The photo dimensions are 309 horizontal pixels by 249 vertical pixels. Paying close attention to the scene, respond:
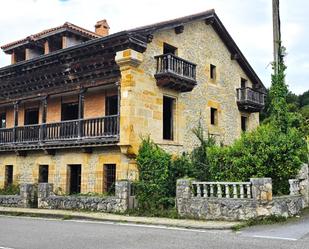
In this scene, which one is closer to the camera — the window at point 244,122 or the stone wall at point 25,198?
the stone wall at point 25,198

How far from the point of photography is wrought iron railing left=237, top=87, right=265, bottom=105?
2515 centimetres

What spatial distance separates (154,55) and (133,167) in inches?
211

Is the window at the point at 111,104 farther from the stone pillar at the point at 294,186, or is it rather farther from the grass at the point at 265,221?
the grass at the point at 265,221

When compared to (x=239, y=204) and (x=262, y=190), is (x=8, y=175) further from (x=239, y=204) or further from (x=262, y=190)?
(x=262, y=190)

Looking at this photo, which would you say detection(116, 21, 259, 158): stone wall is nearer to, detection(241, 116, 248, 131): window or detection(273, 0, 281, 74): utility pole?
detection(241, 116, 248, 131): window

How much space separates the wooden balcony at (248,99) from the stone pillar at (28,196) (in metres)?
13.7

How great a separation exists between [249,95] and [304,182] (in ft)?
35.5

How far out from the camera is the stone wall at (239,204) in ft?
39.7

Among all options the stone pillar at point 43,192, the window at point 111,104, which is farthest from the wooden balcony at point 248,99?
the stone pillar at point 43,192

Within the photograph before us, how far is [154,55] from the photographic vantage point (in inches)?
739

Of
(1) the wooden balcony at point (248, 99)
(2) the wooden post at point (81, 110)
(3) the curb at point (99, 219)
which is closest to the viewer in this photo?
(3) the curb at point (99, 219)

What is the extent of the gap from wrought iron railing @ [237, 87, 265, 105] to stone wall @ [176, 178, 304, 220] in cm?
1209

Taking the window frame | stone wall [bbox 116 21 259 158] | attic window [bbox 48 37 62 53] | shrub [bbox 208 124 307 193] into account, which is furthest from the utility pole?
attic window [bbox 48 37 62 53]

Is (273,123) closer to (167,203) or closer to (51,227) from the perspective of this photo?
(167,203)
